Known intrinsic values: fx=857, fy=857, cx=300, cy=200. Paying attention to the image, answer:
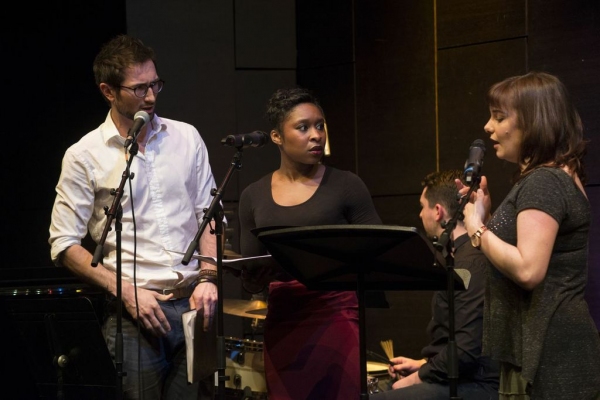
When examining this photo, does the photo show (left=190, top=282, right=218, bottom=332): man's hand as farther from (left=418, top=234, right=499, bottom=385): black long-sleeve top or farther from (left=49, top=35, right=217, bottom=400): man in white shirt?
(left=418, top=234, right=499, bottom=385): black long-sleeve top

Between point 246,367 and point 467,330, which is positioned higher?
point 467,330

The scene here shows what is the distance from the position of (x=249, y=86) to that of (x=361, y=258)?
331 cm

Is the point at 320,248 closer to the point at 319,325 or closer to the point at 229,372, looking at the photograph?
the point at 319,325

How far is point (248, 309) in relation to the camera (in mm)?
4723

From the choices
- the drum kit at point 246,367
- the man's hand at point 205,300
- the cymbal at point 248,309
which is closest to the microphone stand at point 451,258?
the man's hand at point 205,300

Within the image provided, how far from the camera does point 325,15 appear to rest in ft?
19.0

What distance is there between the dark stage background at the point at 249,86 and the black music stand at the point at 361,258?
8.34 feet

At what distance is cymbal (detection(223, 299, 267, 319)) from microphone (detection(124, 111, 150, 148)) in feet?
5.70

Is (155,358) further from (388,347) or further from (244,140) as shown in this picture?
(388,347)

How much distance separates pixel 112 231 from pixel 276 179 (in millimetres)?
725

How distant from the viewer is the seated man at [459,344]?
3.61m

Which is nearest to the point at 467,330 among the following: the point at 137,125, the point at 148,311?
the point at 148,311

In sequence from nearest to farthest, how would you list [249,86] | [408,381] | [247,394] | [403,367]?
1. [408,381]
2. [403,367]
3. [247,394]
4. [249,86]

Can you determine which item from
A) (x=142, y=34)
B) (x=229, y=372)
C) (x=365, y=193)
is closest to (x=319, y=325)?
(x=365, y=193)
